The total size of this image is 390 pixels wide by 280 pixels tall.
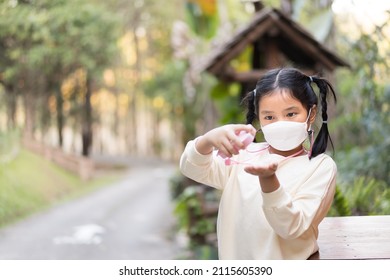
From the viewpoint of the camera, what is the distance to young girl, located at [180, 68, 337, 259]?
1048 mm

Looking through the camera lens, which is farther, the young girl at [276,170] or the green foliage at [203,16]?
the green foliage at [203,16]

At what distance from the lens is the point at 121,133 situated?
4258 mm

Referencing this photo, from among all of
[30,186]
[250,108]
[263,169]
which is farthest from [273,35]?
[263,169]

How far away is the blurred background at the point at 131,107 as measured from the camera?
9.36 feet

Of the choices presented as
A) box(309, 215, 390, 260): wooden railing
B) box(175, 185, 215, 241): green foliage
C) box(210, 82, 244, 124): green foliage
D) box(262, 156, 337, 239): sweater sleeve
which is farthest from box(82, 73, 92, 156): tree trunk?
box(262, 156, 337, 239): sweater sleeve

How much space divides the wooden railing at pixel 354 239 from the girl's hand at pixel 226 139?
0.32 metres

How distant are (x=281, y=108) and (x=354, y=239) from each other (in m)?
0.38

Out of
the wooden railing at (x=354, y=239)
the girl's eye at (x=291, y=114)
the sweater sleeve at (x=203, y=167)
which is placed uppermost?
the girl's eye at (x=291, y=114)

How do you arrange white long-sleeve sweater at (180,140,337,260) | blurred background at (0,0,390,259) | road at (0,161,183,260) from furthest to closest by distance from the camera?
road at (0,161,183,260)
blurred background at (0,0,390,259)
white long-sleeve sweater at (180,140,337,260)

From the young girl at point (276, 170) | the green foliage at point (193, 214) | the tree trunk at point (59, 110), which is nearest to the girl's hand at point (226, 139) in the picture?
the young girl at point (276, 170)

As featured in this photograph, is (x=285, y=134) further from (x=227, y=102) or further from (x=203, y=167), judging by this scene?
(x=227, y=102)

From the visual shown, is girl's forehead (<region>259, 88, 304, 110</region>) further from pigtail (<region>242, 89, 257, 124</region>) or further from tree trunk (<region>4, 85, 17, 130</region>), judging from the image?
tree trunk (<region>4, 85, 17, 130</region>)

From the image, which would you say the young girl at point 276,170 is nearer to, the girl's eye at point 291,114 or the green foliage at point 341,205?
the girl's eye at point 291,114

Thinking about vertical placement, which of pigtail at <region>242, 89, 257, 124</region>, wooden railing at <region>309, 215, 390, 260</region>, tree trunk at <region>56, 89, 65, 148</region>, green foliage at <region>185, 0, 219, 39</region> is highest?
green foliage at <region>185, 0, 219, 39</region>
